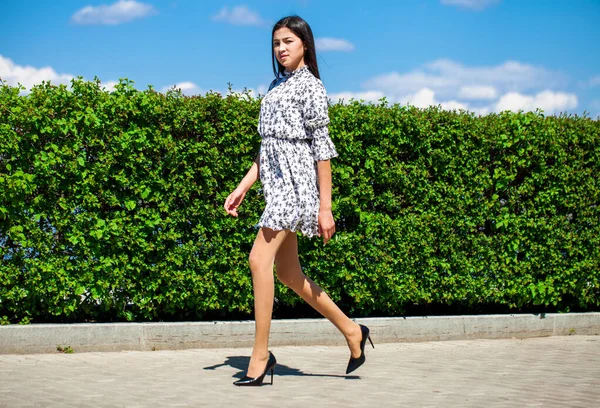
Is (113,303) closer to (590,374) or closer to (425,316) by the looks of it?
(425,316)

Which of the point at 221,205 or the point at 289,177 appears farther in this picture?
the point at 221,205

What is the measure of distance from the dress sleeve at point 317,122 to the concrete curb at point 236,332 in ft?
8.61

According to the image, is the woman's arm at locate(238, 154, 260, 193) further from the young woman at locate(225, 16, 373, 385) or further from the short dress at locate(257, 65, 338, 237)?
the short dress at locate(257, 65, 338, 237)

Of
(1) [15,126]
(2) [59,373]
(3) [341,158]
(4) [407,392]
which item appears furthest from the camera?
(3) [341,158]

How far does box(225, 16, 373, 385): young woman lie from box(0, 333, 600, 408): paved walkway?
478mm

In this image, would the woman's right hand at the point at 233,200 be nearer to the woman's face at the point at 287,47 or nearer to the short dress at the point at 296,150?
the short dress at the point at 296,150

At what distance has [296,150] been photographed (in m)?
5.20

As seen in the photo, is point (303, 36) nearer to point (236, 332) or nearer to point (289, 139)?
point (289, 139)

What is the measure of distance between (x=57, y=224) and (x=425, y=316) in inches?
152

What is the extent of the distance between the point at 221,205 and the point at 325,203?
7.97ft

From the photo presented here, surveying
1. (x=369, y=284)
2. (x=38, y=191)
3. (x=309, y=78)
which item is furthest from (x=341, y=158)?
(x=38, y=191)

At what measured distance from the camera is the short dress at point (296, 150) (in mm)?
5137

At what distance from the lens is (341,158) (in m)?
7.67

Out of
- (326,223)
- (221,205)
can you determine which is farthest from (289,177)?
(221,205)
